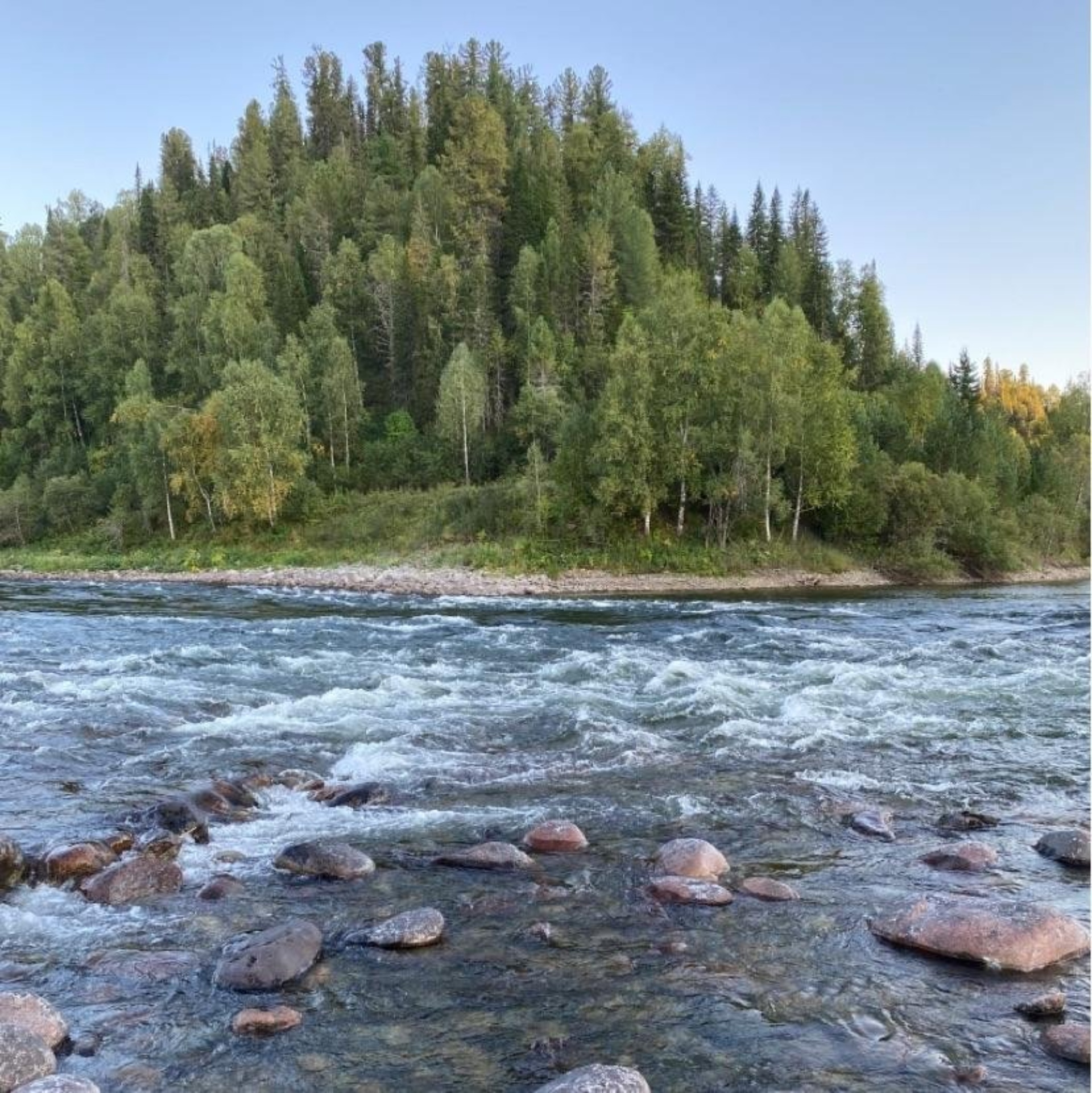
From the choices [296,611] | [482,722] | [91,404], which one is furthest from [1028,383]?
[482,722]

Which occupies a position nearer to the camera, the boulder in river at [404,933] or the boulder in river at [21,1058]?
the boulder in river at [21,1058]

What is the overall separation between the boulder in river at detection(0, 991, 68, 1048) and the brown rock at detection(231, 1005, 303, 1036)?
1.13 m

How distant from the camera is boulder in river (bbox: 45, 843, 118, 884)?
344 inches

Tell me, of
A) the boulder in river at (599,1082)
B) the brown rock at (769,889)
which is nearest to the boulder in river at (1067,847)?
the brown rock at (769,889)

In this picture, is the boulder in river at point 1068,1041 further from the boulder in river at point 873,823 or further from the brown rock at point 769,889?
the boulder in river at point 873,823

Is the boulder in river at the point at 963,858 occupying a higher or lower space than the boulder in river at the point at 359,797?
lower

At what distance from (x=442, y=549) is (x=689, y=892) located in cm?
4398

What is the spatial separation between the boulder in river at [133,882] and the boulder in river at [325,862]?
999 millimetres

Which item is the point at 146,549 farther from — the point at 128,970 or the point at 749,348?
the point at 128,970

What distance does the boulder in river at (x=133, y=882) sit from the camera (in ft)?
27.3

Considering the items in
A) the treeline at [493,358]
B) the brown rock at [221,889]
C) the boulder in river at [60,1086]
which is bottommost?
the brown rock at [221,889]

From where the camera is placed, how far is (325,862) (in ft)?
29.3

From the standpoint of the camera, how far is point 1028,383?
167750mm

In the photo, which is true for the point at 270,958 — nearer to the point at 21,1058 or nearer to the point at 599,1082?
the point at 21,1058
